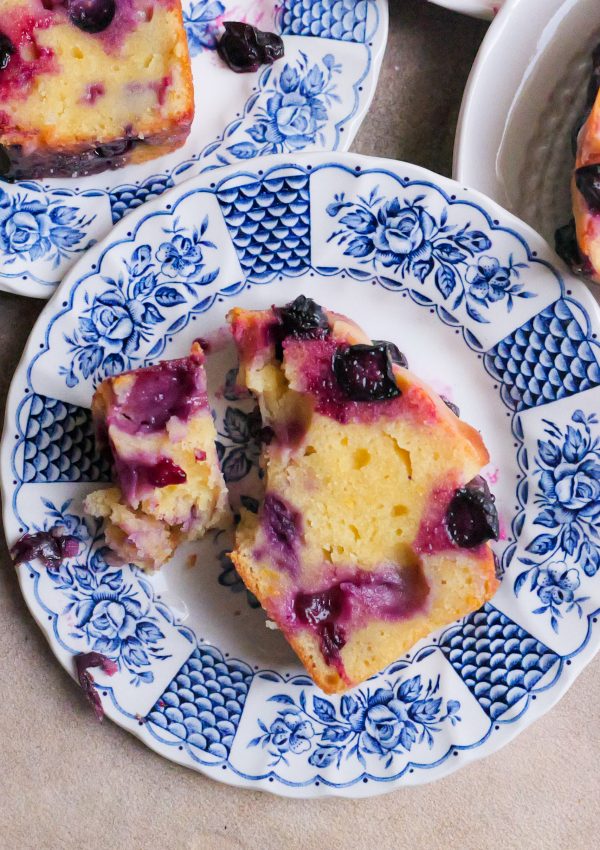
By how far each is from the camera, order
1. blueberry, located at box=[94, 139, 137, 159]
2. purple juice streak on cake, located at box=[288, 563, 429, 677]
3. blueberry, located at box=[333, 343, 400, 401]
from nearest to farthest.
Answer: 1. blueberry, located at box=[333, 343, 400, 401]
2. purple juice streak on cake, located at box=[288, 563, 429, 677]
3. blueberry, located at box=[94, 139, 137, 159]

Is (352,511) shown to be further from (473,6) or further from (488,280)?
(473,6)

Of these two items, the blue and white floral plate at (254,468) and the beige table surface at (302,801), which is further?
the beige table surface at (302,801)

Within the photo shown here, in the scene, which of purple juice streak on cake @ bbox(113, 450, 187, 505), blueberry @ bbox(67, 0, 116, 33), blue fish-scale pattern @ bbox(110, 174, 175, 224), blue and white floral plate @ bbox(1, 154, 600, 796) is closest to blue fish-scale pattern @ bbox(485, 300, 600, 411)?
blue and white floral plate @ bbox(1, 154, 600, 796)

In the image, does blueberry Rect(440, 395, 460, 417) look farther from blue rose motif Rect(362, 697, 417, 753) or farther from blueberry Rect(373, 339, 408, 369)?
blue rose motif Rect(362, 697, 417, 753)

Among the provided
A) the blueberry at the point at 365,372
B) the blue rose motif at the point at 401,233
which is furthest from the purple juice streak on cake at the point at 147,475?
the blue rose motif at the point at 401,233

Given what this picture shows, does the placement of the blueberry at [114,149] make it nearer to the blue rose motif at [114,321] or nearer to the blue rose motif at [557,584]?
the blue rose motif at [114,321]

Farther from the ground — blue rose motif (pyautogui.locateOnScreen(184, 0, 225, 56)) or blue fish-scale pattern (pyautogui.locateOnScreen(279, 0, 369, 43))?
blue fish-scale pattern (pyautogui.locateOnScreen(279, 0, 369, 43))

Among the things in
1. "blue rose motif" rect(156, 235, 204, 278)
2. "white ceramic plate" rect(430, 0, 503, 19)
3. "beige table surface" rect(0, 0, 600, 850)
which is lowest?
"beige table surface" rect(0, 0, 600, 850)
